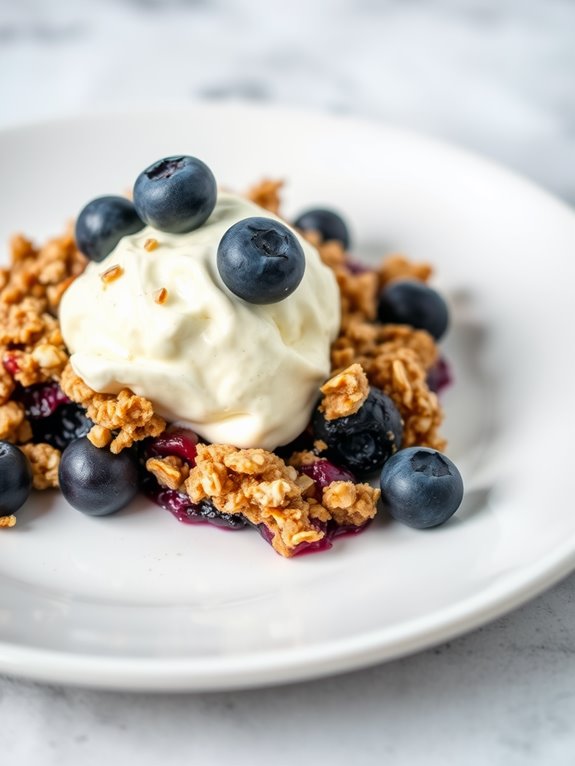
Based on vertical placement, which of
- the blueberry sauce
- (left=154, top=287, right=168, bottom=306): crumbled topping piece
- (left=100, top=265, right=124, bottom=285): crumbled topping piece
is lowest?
the blueberry sauce

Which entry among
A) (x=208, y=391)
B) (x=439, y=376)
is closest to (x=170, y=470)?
(x=208, y=391)

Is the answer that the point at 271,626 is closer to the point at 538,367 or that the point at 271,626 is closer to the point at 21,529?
the point at 21,529

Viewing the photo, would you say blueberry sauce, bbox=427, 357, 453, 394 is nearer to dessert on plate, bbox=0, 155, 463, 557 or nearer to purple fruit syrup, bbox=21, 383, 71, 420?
dessert on plate, bbox=0, 155, 463, 557

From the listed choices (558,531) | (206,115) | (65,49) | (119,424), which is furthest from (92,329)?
(65,49)

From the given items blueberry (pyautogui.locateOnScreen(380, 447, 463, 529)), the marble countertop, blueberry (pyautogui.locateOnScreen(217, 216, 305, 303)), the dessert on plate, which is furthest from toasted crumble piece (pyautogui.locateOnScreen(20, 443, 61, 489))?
the marble countertop

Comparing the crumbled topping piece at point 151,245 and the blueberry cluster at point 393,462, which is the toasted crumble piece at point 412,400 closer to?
the blueberry cluster at point 393,462

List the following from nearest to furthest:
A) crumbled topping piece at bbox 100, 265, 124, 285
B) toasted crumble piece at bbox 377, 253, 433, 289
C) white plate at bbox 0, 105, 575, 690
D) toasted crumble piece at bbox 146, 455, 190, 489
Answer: white plate at bbox 0, 105, 575, 690, toasted crumble piece at bbox 146, 455, 190, 489, crumbled topping piece at bbox 100, 265, 124, 285, toasted crumble piece at bbox 377, 253, 433, 289
